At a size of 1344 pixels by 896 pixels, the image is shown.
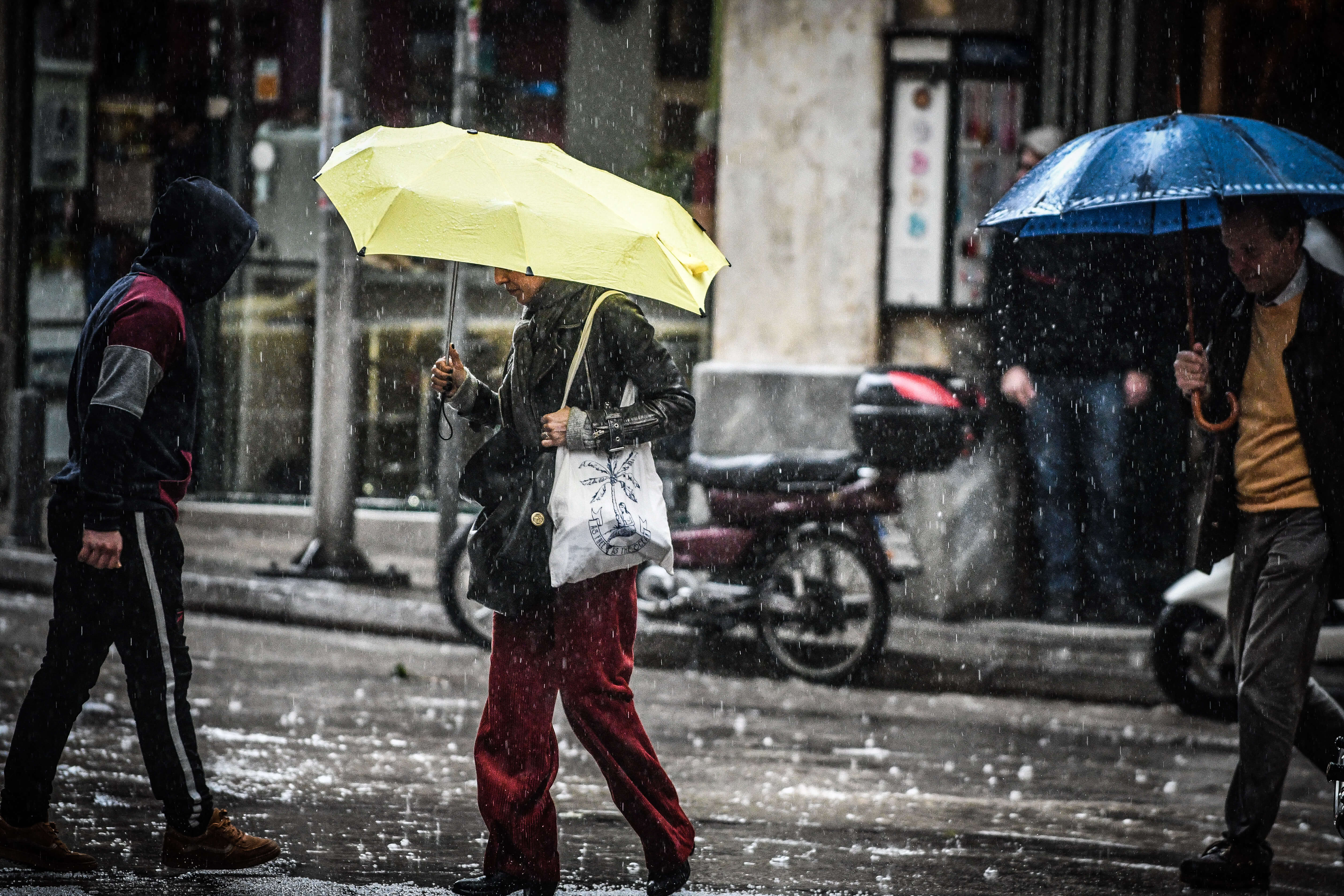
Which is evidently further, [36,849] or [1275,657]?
[1275,657]

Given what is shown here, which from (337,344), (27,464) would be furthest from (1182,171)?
(27,464)

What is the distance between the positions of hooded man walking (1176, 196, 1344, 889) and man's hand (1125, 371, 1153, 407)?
14.5 ft

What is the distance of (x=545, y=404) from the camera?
437 cm

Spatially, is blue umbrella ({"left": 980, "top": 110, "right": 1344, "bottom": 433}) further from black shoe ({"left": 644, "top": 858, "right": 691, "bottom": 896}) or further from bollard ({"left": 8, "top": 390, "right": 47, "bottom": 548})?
bollard ({"left": 8, "top": 390, "right": 47, "bottom": 548})

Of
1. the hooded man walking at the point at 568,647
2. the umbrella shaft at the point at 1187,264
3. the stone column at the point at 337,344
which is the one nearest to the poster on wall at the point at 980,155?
the stone column at the point at 337,344

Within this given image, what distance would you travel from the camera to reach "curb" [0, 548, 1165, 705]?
27.6ft

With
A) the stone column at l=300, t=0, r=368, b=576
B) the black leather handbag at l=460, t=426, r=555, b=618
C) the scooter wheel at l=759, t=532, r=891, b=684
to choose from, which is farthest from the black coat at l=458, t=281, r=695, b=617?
the stone column at l=300, t=0, r=368, b=576

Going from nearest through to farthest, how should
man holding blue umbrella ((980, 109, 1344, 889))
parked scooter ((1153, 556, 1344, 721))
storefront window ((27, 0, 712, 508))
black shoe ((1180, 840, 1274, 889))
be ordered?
man holding blue umbrella ((980, 109, 1344, 889)) → black shoe ((1180, 840, 1274, 889)) → parked scooter ((1153, 556, 1344, 721)) → storefront window ((27, 0, 712, 508))

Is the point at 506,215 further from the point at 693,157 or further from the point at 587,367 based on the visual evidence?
the point at 693,157

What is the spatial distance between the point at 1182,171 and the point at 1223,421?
833mm

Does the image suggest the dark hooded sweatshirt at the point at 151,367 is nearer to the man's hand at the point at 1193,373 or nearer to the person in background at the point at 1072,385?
the man's hand at the point at 1193,373

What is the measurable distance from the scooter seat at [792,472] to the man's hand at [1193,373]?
3.47 m

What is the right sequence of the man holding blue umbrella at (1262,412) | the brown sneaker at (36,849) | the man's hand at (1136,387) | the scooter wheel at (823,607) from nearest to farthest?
the brown sneaker at (36,849) → the man holding blue umbrella at (1262,412) → the scooter wheel at (823,607) → the man's hand at (1136,387)

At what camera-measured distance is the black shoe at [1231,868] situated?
4.75 meters
